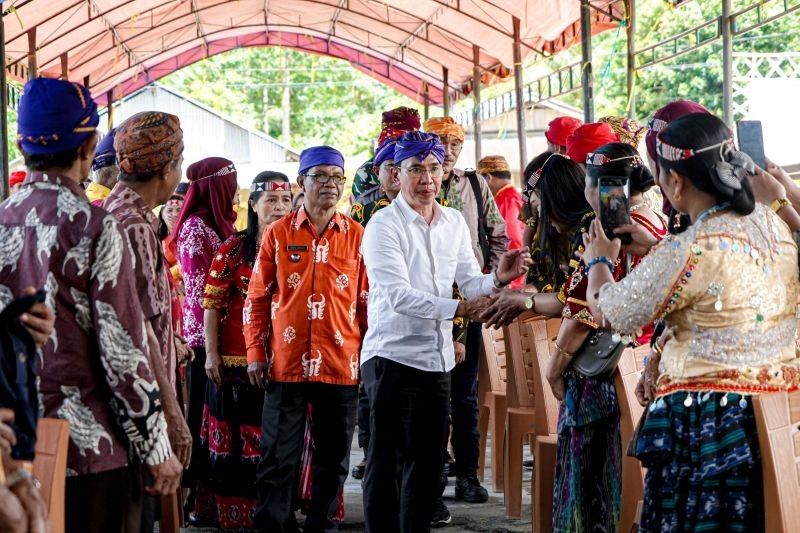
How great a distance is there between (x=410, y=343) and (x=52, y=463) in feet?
7.44

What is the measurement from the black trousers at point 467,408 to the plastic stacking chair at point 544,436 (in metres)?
1.33

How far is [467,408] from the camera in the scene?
264 inches

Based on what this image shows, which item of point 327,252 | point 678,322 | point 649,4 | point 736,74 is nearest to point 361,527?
point 327,252

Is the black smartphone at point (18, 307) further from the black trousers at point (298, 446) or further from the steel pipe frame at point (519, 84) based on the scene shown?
the steel pipe frame at point (519, 84)

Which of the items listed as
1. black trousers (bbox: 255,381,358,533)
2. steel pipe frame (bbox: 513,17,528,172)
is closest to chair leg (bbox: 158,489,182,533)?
black trousers (bbox: 255,381,358,533)

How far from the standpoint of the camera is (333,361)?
5516 mm

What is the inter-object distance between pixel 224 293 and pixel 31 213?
302 cm

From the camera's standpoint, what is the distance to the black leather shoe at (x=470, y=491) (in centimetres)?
676

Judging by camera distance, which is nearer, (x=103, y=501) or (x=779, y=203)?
(x=103, y=501)

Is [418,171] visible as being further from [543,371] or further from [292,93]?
[292,93]

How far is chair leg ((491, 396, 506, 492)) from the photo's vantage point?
720cm

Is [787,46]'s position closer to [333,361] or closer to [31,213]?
[333,361]

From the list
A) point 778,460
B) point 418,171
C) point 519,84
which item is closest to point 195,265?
point 418,171

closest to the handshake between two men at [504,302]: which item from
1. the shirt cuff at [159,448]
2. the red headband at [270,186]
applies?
the shirt cuff at [159,448]
